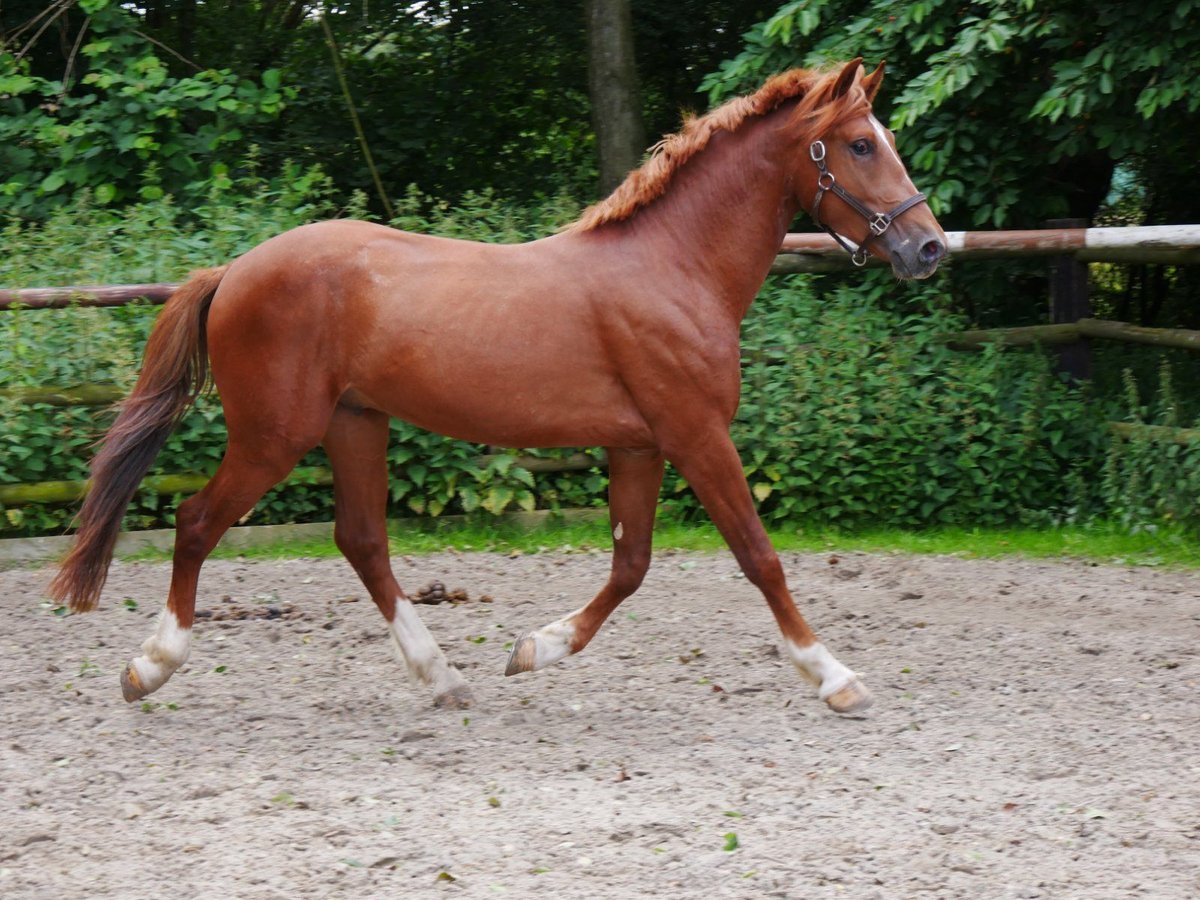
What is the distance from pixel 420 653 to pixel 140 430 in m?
1.31

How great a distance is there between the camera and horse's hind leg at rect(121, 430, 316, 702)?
4680 millimetres

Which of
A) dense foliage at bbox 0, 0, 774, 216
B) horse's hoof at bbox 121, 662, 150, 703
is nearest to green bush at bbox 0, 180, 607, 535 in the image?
dense foliage at bbox 0, 0, 774, 216

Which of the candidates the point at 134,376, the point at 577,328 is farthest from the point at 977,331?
the point at 134,376

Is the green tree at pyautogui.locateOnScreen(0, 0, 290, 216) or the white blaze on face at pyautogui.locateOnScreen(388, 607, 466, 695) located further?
the green tree at pyautogui.locateOnScreen(0, 0, 290, 216)

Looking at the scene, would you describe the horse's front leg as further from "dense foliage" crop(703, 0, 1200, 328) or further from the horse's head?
"dense foliage" crop(703, 0, 1200, 328)

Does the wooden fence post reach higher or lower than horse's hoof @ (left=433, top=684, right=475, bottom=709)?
higher

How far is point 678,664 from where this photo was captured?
17.7ft

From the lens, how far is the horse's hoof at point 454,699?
4828mm

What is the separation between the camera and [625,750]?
14.3 ft

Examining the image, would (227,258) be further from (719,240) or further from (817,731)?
(817,731)

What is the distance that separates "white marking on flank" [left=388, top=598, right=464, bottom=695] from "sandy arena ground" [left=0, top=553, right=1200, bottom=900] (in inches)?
4.7

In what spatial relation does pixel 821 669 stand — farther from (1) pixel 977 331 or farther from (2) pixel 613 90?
(2) pixel 613 90

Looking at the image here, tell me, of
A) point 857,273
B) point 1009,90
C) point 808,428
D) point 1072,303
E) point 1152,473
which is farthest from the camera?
point 857,273

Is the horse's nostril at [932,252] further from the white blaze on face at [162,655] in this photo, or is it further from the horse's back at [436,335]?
the white blaze on face at [162,655]
